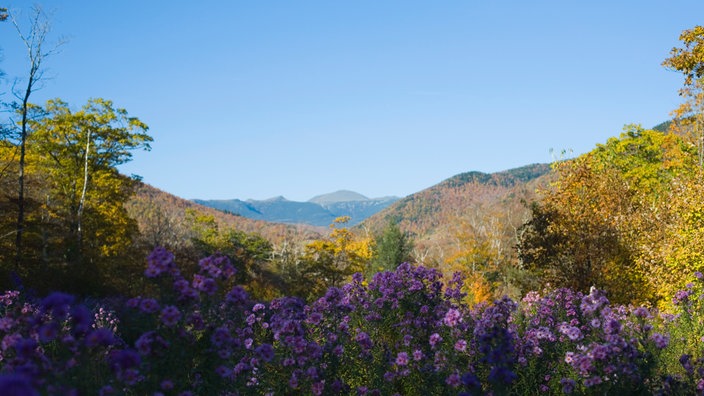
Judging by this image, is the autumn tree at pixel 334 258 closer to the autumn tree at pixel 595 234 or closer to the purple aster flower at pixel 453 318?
the autumn tree at pixel 595 234

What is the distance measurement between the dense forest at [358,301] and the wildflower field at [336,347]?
0.08ft

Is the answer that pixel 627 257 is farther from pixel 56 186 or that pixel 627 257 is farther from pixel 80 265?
pixel 56 186

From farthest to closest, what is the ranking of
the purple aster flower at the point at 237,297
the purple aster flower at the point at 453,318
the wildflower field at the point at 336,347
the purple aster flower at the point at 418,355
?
the purple aster flower at the point at 453,318, the purple aster flower at the point at 418,355, the purple aster flower at the point at 237,297, the wildflower field at the point at 336,347

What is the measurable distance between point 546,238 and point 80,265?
64.7ft

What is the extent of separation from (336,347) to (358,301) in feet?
8.84

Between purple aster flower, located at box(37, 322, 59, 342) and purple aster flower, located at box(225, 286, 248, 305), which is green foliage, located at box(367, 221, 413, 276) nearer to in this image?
purple aster flower, located at box(225, 286, 248, 305)

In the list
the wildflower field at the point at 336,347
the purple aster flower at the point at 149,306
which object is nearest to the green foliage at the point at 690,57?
the wildflower field at the point at 336,347

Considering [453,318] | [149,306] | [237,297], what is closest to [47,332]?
[149,306]

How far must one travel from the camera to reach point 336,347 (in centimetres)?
574

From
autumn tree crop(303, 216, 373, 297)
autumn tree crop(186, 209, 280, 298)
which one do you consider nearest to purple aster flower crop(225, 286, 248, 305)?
autumn tree crop(186, 209, 280, 298)

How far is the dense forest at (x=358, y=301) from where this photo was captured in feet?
12.6

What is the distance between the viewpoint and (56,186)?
2580 centimetres

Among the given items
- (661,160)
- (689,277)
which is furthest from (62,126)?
(661,160)

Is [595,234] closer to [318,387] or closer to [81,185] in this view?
Result: [318,387]
